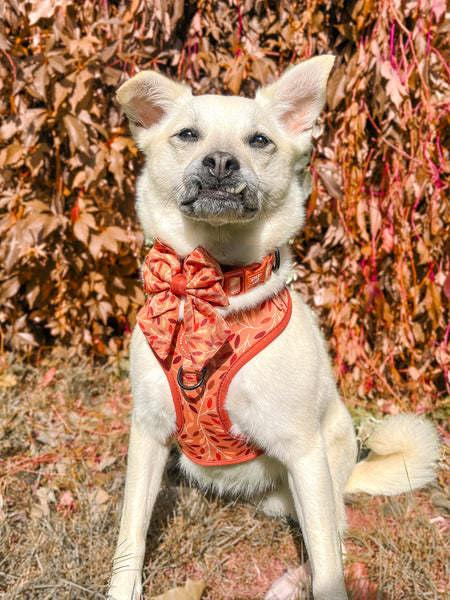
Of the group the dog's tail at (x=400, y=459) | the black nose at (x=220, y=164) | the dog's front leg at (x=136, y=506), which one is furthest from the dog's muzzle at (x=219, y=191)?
the dog's tail at (x=400, y=459)

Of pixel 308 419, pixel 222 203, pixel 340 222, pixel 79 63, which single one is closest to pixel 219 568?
pixel 308 419

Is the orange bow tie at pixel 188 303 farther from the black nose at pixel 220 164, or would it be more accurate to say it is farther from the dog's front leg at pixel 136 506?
the dog's front leg at pixel 136 506

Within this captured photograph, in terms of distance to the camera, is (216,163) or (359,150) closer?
(216,163)

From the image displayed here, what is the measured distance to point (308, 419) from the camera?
5.32ft

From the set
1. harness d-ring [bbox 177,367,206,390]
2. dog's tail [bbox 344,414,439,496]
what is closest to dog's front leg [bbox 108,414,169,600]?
harness d-ring [bbox 177,367,206,390]

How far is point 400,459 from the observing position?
2.04 metres

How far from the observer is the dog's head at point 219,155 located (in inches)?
60.7

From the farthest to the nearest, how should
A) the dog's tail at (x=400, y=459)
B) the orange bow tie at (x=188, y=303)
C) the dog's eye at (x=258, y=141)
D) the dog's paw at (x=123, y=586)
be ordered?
the dog's tail at (x=400, y=459) → the dog's eye at (x=258, y=141) → the dog's paw at (x=123, y=586) → the orange bow tie at (x=188, y=303)

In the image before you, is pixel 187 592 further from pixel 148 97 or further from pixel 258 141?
pixel 148 97

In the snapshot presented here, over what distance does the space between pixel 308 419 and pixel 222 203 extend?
2.28ft

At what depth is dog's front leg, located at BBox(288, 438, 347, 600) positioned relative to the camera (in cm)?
157

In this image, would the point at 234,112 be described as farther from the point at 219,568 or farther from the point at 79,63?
the point at 219,568

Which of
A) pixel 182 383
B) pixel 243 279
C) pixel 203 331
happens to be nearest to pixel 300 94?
pixel 243 279

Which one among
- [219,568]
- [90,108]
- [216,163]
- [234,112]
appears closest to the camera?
[216,163]
